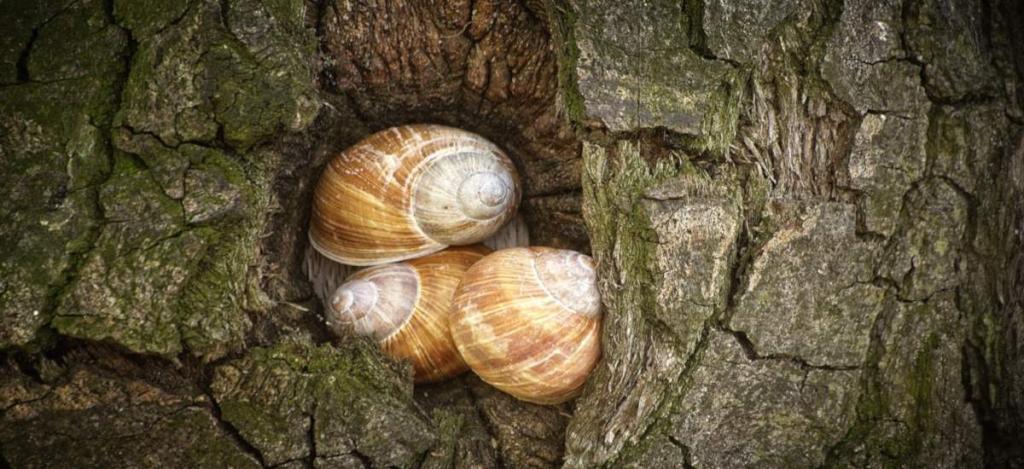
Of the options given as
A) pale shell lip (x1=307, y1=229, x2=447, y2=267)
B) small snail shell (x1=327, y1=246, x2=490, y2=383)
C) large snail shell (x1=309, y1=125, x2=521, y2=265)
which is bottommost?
small snail shell (x1=327, y1=246, x2=490, y2=383)

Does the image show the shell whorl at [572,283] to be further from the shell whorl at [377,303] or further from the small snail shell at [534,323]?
the shell whorl at [377,303]

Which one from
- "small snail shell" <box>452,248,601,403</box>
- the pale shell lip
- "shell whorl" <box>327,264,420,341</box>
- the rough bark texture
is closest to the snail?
the pale shell lip

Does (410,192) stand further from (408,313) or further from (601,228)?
(601,228)

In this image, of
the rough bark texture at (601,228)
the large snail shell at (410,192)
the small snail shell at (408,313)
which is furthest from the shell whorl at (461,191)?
the rough bark texture at (601,228)

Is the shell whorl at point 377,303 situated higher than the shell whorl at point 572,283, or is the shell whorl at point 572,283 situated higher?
the shell whorl at point 572,283

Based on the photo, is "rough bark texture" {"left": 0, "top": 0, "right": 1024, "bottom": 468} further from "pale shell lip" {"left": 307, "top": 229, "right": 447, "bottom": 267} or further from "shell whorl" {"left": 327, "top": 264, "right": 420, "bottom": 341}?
"pale shell lip" {"left": 307, "top": 229, "right": 447, "bottom": 267}

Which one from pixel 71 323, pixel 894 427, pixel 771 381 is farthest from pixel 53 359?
pixel 894 427
